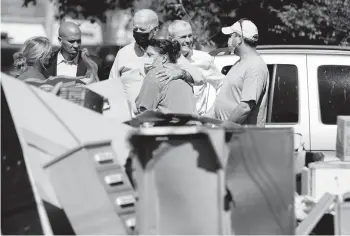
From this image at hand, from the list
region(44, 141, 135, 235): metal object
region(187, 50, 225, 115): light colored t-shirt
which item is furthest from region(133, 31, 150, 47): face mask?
region(44, 141, 135, 235): metal object

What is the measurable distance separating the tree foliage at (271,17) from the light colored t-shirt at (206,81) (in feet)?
12.4

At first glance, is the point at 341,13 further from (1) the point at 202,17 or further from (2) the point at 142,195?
(2) the point at 142,195

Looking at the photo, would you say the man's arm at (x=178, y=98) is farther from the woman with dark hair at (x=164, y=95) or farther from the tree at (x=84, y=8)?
the tree at (x=84, y=8)

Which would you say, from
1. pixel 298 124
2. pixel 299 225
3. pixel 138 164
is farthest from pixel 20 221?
pixel 298 124

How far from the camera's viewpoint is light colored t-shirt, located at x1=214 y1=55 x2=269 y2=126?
7.00 m

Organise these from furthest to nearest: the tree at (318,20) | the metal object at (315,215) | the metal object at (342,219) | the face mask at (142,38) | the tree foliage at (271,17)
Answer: the tree foliage at (271,17), the tree at (318,20), the face mask at (142,38), the metal object at (342,219), the metal object at (315,215)

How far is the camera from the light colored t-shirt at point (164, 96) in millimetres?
6699

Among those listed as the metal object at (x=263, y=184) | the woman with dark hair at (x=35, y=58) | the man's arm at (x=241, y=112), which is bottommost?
the metal object at (x=263, y=184)

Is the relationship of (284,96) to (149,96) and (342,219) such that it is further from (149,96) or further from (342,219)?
(342,219)

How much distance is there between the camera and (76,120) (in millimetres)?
5250

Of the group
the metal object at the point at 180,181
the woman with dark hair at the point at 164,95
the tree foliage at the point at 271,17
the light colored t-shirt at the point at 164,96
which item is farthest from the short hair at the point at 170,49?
the tree foliage at the point at 271,17

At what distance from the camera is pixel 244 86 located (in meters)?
7.04

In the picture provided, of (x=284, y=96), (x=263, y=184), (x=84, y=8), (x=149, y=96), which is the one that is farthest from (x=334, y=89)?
(x=84, y=8)

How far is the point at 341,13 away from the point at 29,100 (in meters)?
7.05
